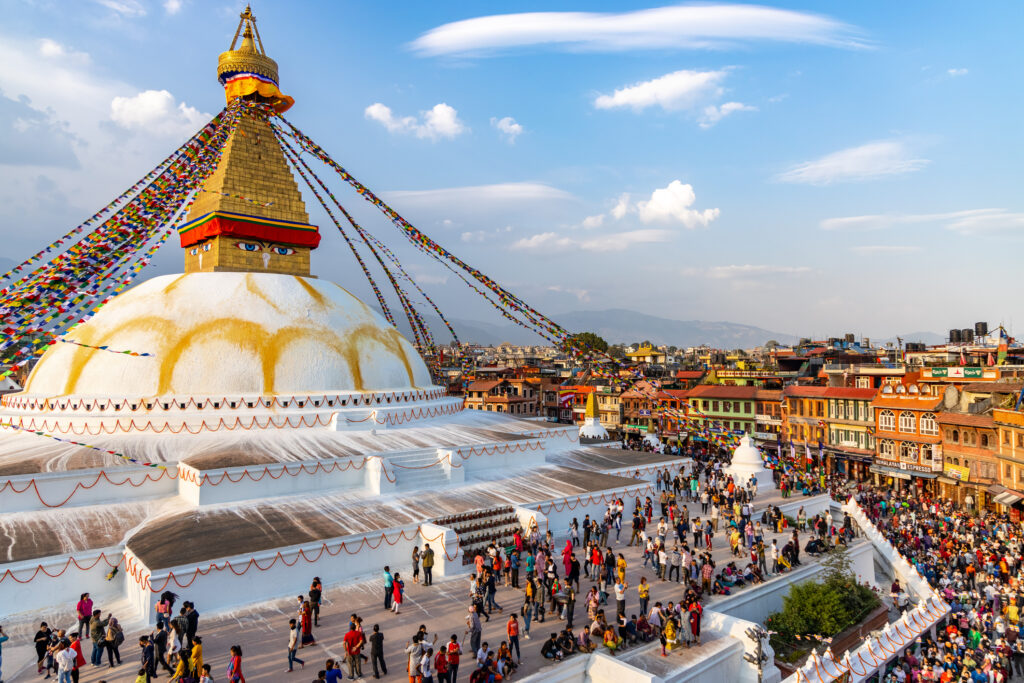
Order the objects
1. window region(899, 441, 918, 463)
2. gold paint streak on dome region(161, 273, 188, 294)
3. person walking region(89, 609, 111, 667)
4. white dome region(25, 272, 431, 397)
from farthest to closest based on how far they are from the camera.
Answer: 1. window region(899, 441, 918, 463)
2. gold paint streak on dome region(161, 273, 188, 294)
3. white dome region(25, 272, 431, 397)
4. person walking region(89, 609, 111, 667)

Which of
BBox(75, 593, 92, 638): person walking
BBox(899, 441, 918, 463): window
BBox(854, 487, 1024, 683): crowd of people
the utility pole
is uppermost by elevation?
BBox(75, 593, 92, 638): person walking

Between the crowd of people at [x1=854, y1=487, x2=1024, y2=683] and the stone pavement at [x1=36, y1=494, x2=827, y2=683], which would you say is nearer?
the stone pavement at [x1=36, y1=494, x2=827, y2=683]

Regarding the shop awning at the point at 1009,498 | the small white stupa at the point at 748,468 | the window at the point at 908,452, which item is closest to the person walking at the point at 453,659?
the small white stupa at the point at 748,468

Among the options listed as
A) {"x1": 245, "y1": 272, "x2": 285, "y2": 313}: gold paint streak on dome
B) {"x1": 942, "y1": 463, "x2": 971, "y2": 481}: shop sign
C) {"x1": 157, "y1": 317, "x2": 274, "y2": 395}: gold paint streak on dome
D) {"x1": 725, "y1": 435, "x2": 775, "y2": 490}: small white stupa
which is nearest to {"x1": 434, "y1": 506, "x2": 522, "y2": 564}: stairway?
{"x1": 157, "y1": 317, "x2": 274, "y2": 395}: gold paint streak on dome

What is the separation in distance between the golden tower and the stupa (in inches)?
2.1

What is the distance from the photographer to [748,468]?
17438 millimetres

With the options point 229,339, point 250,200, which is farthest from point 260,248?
point 229,339

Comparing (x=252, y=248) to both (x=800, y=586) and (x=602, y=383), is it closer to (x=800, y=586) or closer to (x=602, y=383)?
(x=800, y=586)

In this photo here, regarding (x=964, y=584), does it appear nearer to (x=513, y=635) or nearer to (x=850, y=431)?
(x=513, y=635)

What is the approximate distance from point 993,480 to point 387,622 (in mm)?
25698

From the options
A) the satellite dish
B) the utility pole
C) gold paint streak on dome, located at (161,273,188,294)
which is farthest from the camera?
the satellite dish

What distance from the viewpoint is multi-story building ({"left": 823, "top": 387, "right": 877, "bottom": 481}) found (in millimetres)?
30625

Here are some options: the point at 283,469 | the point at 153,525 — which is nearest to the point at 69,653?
the point at 153,525

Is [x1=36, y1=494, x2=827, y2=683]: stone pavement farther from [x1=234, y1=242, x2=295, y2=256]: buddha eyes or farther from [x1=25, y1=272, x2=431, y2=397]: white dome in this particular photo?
[x1=234, y1=242, x2=295, y2=256]: buddha eyes
